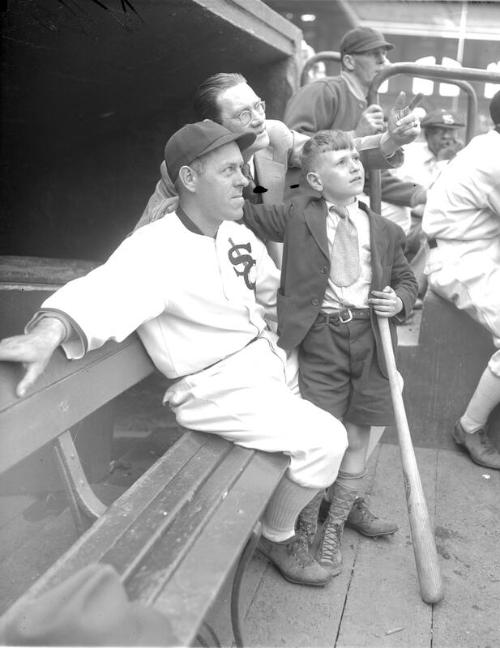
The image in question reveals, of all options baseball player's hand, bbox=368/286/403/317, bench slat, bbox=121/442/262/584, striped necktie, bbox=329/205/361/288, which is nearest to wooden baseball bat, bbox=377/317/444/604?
baseball player's hand, bbox=368/286/403/317

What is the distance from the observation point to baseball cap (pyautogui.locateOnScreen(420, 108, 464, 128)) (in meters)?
5.52

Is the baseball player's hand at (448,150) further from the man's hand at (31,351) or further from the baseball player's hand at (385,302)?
the man's hand at (31,351)

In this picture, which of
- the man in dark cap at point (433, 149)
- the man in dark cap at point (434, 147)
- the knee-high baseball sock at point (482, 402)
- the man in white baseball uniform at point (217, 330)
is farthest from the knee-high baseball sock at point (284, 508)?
the man in dark cap at point (434, 147)

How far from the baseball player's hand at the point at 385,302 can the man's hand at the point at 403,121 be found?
54 centimetres

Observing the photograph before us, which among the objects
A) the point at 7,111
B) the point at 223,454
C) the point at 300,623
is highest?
the point at 7,111

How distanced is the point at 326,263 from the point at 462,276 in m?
1.11

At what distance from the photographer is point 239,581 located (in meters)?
1.99

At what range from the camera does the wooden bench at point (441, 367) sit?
3488mm

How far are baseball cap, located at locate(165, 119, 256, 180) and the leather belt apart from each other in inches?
24.8

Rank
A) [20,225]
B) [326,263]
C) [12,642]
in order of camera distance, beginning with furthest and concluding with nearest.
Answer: [20,225], [326,263], [12,642]

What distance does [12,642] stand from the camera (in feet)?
3.84

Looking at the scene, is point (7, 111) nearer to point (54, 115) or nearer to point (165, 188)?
point (54, 115)

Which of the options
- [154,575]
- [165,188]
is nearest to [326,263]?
[165,188]

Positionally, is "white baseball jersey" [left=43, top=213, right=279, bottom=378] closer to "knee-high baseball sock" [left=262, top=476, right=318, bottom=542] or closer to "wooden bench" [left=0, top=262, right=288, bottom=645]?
"wooden bench" [left=0, top=262, right=288, bottom=645]
